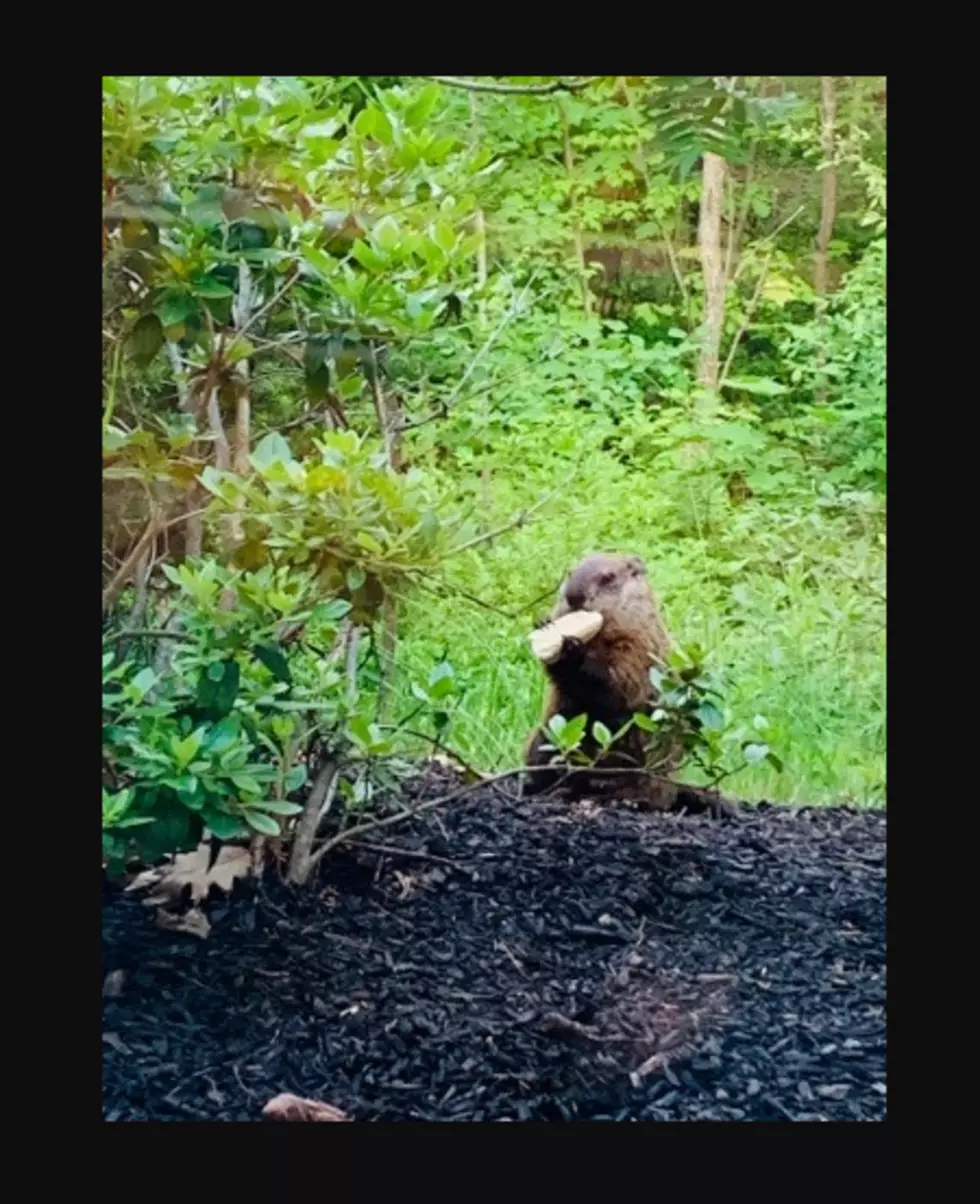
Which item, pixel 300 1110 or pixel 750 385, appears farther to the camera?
pixel 750 385

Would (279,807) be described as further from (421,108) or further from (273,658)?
(421,108)

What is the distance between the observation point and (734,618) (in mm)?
2822

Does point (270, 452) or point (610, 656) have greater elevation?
point (270, 452)

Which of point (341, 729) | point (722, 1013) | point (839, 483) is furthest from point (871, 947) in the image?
point (341, 729)

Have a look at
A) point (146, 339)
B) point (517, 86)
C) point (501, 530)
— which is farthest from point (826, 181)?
point (146, 339)

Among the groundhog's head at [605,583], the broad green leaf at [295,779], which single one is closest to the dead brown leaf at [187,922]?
the broad green leaf at [295,779]

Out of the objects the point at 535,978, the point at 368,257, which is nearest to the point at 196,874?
the point at 535,978

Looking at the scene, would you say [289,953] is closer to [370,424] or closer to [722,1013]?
[722,1013]

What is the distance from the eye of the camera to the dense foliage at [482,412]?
2771 mm

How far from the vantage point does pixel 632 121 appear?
2.79m

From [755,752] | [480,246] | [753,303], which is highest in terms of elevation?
[480,246]

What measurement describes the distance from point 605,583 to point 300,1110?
1079 mm

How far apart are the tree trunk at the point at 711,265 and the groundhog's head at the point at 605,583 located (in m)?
0.36

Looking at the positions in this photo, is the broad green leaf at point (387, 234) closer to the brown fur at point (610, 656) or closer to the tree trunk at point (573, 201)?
the tree trunk at point (573, 201)
